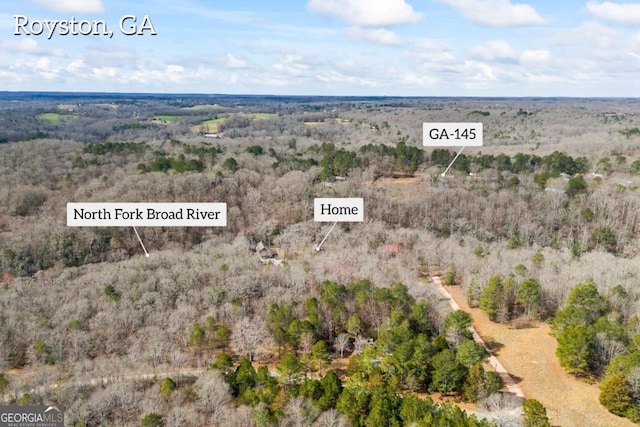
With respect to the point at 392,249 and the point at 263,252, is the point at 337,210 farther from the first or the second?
the point at 263,252

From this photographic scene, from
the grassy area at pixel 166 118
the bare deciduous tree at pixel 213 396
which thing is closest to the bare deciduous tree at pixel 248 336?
the bare deciduous tree at pixel 213 396

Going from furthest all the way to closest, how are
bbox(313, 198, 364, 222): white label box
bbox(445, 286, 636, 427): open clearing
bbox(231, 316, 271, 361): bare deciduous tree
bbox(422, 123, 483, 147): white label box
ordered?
bbox(422, 123, 483, 147): white label box → bbox(313, 198, 364, 222): white label box → bbox(231, 316, 271, 361): bare deciduous tree → bbox(445, 286, 636, 427): open clearing

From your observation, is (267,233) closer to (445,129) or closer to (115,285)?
(115,285)

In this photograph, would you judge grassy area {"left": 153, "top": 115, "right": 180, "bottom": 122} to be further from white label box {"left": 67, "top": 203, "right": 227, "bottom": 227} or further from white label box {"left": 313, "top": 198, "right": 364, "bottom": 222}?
white label box {"left": 313, "top": 198, "right": 364, "bottom": 222}

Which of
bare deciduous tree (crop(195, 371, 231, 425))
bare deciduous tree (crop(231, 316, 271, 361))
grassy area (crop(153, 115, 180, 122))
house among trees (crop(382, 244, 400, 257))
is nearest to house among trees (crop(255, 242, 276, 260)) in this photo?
house among trees (crop(382, 244, 400, 257))

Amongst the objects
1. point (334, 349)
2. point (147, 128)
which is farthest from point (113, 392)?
point (147, 128)
